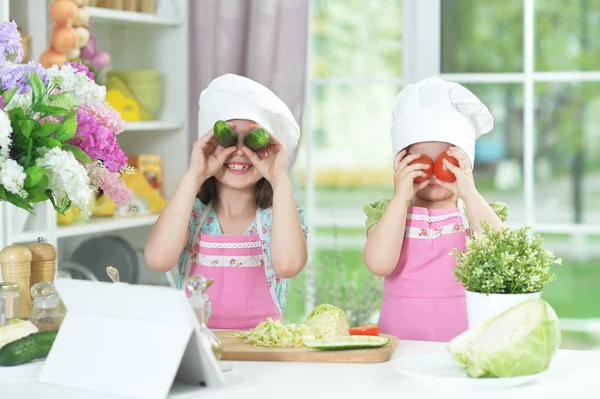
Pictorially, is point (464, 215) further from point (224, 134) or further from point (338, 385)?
point (338, 385)

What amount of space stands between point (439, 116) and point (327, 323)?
714 millimetres

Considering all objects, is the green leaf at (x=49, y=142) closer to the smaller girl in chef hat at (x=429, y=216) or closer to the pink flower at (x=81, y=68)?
the pink flower at (x=81, y=68)

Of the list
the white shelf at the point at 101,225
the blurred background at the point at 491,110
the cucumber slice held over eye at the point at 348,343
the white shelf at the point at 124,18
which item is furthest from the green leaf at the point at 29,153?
the blurred background at the point at 491,110

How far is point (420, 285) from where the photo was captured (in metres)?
2.36

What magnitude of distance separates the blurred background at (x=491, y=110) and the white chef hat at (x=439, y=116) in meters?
1.23

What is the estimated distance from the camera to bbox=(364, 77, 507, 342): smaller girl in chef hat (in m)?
2.31

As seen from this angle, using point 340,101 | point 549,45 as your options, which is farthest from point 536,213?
Result: point 340,101

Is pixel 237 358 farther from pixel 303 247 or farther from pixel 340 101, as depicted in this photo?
pixel 340 101

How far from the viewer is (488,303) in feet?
5.50

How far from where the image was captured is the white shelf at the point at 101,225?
3221mm

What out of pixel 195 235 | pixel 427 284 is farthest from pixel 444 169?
pixel 195 235

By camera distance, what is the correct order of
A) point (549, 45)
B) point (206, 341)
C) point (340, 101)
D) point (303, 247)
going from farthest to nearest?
1. point (340, 101)
2. point (549, 45)
3. point (303, 247)
4. point (206, 341)

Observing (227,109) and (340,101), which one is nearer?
(227,109)

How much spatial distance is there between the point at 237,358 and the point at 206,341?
A: 27 centimetres
